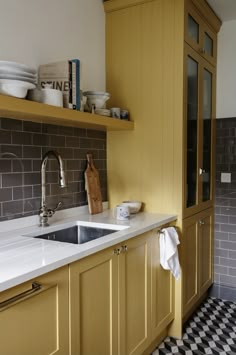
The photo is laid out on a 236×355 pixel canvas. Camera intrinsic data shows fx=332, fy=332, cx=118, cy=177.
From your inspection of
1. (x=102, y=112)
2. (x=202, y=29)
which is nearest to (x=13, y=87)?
(x=102, y=112)

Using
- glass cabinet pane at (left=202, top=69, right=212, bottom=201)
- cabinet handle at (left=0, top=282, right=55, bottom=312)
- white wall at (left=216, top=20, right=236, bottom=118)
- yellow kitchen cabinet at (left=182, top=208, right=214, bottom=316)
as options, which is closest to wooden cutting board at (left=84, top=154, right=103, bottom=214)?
yellow kitchen cabinet at (left=182, top=208, right=214, bottom=316)

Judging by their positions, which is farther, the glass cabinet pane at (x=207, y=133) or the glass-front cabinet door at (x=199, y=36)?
the glass cabinet pane at (x=207, y=133)

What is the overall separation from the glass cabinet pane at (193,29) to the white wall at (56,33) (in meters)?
0.63

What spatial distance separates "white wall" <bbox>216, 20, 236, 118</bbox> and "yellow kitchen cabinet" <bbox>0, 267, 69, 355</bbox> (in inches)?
86.0

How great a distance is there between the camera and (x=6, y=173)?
1.74 m

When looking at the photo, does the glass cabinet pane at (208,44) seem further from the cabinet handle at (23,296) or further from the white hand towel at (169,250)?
the cabinet handle at (23,296)

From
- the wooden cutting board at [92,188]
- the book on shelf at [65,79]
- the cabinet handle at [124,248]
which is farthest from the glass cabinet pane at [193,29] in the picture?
the cabinet handle at [124,248]

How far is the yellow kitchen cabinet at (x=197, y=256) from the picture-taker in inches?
93.7

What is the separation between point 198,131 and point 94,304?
1.59m

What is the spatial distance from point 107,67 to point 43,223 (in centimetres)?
131

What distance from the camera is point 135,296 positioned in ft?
6.00

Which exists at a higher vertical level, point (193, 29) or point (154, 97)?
point (193, 29)

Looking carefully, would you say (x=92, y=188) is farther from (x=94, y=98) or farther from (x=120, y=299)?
(x=120, y=299)

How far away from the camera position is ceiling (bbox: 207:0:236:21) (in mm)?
2514
